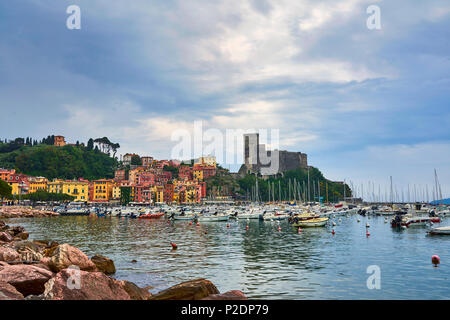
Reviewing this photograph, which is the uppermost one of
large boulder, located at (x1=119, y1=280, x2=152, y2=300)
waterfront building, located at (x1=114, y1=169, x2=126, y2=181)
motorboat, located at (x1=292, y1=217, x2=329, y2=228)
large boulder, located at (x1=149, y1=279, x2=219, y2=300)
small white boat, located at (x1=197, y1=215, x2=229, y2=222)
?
waterfront building, located at (x1=114, y1=169, x2=126, y2=181)

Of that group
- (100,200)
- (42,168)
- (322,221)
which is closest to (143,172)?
(100,200)

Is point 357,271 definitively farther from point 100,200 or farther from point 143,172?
point 143,172

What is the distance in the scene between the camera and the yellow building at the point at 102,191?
6127 inches

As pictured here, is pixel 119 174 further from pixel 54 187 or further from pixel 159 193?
pixel 54 187

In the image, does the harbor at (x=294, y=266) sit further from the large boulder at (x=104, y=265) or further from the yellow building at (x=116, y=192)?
the yellow building at (x=116, y=192)

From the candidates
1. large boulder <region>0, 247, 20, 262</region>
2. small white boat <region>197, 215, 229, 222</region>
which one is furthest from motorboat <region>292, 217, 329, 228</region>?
large boulder <region>0, 247, 20, 262</region>

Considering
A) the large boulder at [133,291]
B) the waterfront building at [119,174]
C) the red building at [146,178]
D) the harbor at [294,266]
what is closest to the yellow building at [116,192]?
the red building at [146,178]

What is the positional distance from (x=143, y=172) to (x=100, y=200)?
28.3 meters

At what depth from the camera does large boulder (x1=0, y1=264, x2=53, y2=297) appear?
12.3 metres

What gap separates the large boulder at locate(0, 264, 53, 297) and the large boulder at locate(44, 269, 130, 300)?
6.76ft

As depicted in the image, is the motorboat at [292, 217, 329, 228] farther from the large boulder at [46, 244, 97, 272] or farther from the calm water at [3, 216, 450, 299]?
the large boulder at [46, 244, 97, 272]

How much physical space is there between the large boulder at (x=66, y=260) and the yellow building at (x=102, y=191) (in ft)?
482

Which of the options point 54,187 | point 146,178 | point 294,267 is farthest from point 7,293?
point 146,178

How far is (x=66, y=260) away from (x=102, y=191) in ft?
489
